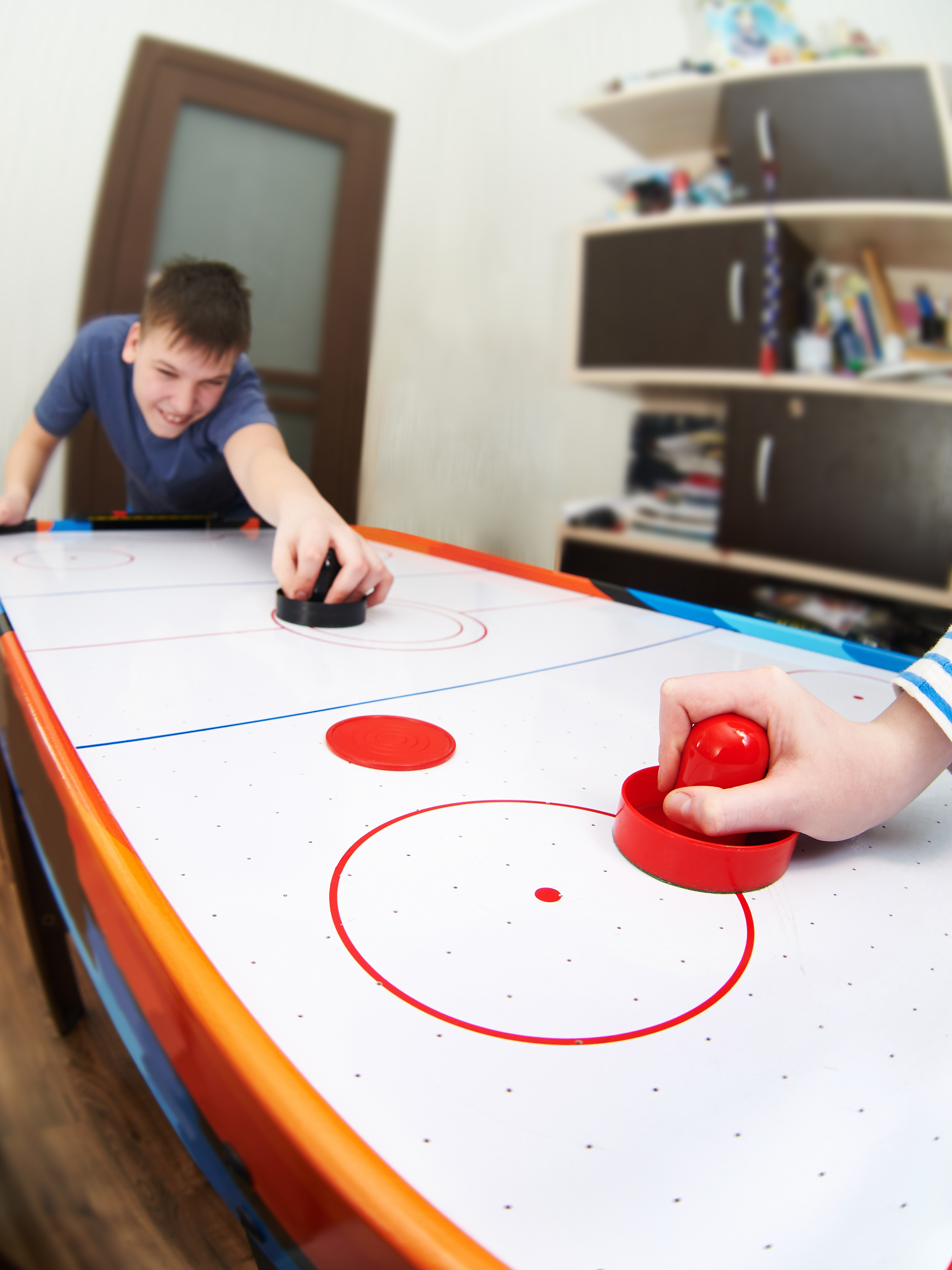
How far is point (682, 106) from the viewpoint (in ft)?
4.06

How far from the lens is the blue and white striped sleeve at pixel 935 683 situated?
353mm

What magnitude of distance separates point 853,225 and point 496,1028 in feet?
5.28

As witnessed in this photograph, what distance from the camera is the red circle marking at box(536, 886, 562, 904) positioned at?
0.94ft

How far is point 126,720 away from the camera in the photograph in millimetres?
423

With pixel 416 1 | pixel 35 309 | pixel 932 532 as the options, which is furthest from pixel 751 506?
pixel 35 309

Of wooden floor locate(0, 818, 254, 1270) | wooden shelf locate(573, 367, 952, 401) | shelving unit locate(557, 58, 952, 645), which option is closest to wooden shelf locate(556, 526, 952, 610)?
shelving unit locate(557, 58, 952, 645)

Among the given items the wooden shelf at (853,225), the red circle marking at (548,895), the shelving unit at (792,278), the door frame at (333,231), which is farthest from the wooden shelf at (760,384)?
the red circle marking at (548,895)

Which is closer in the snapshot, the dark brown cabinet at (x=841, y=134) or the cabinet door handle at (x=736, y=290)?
the dark brown cabinet at (x=841, y=134)

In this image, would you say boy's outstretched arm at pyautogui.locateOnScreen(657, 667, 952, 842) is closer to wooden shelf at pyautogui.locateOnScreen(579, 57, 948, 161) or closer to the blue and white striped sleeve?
the blue and white striped sleeve

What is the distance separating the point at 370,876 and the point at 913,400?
4.93ft

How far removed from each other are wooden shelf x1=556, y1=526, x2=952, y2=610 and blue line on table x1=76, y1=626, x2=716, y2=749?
63 centimetres

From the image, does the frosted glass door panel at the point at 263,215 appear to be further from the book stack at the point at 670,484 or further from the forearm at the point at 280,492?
the book stack at the point at 670,484

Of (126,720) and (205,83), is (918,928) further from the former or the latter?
(205,83)

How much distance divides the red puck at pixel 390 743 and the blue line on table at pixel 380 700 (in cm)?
2
